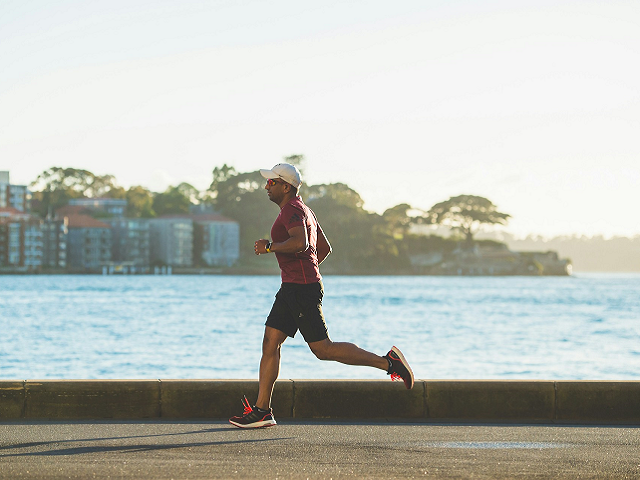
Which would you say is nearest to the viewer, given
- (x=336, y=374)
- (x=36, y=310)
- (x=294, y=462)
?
(x=294, y=462)

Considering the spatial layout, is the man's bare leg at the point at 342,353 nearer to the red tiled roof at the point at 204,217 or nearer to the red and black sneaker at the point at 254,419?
the red and black sneaker at the point at 254,419

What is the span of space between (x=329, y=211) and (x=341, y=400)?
5408 inches

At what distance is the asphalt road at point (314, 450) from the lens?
4.79m

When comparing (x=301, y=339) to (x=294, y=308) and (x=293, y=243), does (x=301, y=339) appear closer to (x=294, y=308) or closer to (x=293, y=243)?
(x=294, y=308)

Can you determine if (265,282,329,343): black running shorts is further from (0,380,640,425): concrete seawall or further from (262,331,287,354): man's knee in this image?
(0,380,640,425): concrete seawall

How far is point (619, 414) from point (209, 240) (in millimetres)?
148401

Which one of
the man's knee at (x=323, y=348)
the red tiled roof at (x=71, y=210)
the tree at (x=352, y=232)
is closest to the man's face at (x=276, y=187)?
the man's knee at (x=323, y=348)

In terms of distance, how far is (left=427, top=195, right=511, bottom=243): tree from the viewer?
157500 mm

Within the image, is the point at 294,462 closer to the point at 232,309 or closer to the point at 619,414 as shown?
the point at 619,414

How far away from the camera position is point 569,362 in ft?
104

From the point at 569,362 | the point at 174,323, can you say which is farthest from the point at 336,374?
the point at 174,323

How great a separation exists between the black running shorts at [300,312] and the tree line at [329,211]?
13564 cm

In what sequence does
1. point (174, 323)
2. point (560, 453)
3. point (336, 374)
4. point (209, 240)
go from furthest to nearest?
point (209, 240)
point (174, 323)
point (336, 374)
point (560, 453)

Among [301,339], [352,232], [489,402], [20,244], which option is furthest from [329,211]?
[489,402]
